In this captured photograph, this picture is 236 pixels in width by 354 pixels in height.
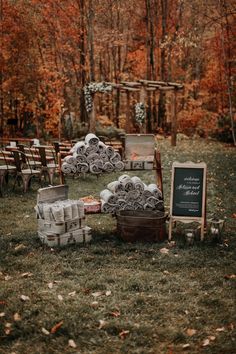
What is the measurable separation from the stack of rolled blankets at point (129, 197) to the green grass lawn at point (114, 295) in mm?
515

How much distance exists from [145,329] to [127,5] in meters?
26.8

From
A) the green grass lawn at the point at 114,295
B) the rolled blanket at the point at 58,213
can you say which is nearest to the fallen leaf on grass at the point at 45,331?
the green grass lawn at the point at 114,295

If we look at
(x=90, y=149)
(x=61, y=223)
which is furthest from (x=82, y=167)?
(x=61, y=223)

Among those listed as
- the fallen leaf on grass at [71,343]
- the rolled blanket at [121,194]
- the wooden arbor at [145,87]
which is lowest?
the fallen leaf on grass at [71,343]

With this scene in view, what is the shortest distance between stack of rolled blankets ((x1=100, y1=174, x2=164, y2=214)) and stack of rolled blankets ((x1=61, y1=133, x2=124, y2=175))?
316 millimetres

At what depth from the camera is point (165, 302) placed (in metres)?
5.31

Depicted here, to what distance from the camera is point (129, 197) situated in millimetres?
8016

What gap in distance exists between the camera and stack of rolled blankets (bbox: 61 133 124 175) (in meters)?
7.80

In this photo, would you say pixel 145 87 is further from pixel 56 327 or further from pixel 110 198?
pixel 56 327

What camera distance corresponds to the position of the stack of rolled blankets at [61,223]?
7219 millimetres

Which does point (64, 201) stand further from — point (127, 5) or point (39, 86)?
point (127, 5)

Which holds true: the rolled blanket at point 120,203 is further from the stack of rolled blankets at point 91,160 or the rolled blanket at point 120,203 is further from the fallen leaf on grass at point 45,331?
the fallen leaf on grass at point 45,331

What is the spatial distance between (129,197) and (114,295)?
2741mm

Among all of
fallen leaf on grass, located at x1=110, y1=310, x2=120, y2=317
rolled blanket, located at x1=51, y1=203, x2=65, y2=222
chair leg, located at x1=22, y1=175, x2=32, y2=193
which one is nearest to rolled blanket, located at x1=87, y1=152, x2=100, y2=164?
rolled blanket, located at x1=51, y1=203, x2=65, y2=222
